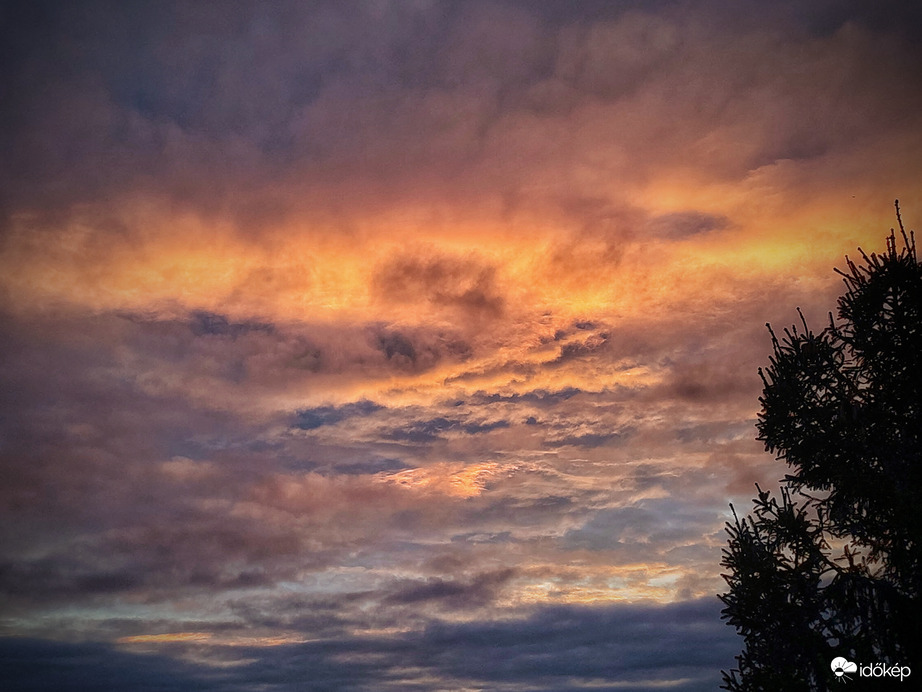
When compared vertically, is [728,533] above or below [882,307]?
below

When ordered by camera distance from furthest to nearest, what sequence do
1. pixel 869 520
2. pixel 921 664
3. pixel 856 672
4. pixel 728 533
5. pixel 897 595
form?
1. pixel 728 533
2. pixel 869 520
3. pixel 897 595
4. pixel 856 672
5. pixel 921 664

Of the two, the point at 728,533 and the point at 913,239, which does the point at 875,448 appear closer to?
the point at 728,533

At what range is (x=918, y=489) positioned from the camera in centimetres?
1642

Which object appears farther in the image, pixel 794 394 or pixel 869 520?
pixel 794 394

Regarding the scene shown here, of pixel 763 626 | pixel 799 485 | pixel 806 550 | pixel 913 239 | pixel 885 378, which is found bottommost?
pixel 763 626

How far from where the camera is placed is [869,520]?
Answer: 18359 mm

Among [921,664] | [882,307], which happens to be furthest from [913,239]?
[921,664]

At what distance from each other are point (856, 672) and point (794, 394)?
732 centimetres

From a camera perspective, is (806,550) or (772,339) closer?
(806,550)

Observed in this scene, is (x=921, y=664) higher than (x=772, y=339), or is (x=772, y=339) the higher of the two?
(x=772, y=339)

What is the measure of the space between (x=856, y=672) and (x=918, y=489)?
4.42 m

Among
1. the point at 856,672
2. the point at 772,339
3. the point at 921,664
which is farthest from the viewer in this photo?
the point at 772,339

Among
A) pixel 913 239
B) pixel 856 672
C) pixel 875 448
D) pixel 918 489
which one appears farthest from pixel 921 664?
pixel 913 239

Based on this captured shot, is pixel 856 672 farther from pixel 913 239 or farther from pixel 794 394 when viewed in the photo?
pixel 913 239
